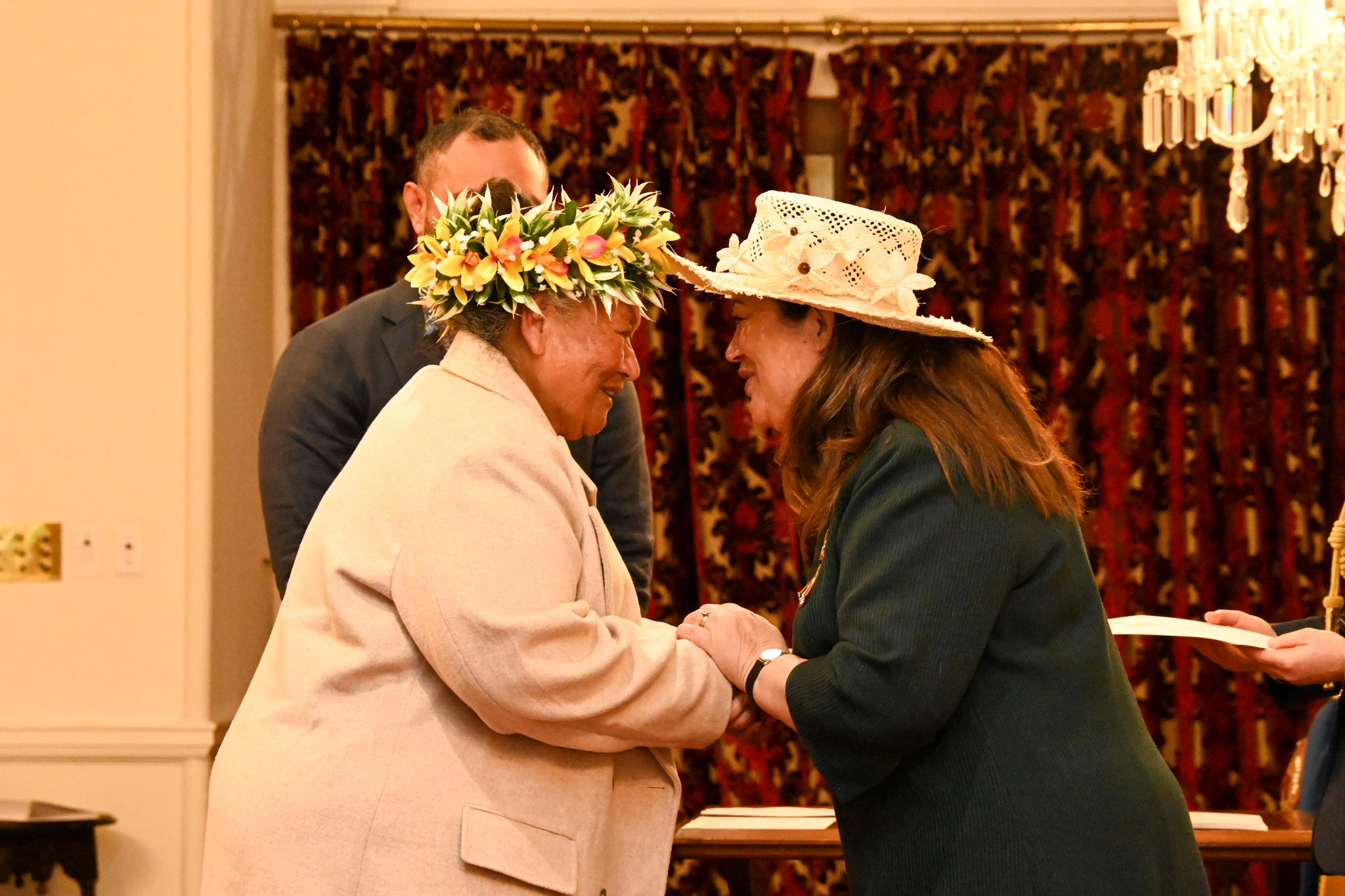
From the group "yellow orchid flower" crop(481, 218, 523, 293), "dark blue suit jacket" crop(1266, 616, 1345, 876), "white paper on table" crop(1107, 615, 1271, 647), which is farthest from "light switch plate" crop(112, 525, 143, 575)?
"dark blue suit jacket" crop(1266, 616, 1345, 876)

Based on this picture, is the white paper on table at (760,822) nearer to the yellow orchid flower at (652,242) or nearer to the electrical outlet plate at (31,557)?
the yellow orchid flower at (652,242)

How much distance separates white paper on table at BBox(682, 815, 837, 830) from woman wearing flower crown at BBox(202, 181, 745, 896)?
1.18 meters

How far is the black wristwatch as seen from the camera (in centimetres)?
180

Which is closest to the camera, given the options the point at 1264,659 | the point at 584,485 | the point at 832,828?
the point at 584,485

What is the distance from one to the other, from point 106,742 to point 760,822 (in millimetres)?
1909

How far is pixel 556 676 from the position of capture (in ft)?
5.30

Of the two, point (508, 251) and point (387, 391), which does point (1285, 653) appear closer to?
point (508, 251)

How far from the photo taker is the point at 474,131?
2826 millimetres

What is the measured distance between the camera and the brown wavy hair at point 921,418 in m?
1.61

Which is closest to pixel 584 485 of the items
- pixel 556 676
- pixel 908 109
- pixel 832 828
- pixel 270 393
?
pixel 556 676

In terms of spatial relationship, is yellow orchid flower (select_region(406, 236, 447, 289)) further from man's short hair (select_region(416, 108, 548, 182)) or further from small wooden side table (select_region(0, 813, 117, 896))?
small wooden side table (select_region(0, 813, 117, 896))

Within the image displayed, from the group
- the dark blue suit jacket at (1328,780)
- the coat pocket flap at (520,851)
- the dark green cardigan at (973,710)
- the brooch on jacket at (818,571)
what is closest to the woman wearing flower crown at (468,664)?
the coat pocket flap at (520,851)

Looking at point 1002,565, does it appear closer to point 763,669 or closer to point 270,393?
point 763,669

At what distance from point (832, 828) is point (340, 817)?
1609 mm
